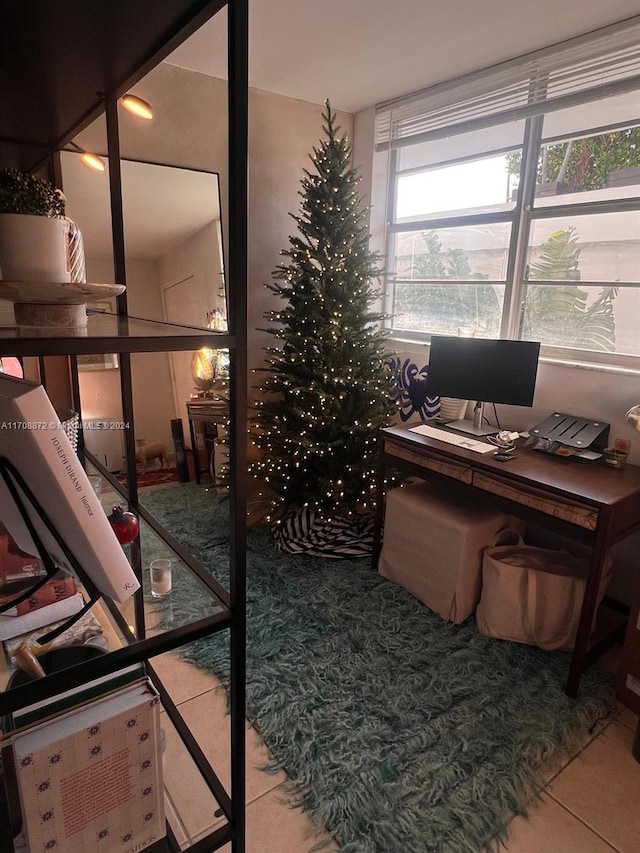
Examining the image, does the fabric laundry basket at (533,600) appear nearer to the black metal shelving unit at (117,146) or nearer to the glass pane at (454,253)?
the black metal shelving unit at (117,146)

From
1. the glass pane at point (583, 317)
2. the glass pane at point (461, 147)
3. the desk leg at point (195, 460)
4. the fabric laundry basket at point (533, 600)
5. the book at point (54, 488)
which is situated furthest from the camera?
the desk leg at point (195, 460)

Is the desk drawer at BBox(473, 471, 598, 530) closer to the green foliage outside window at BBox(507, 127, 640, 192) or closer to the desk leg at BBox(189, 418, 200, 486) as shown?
the green foliage outside window at BBox(507, 127, 640, 192)

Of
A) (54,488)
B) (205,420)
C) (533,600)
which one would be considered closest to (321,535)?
(205,420)

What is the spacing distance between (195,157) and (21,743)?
2617 millimetres

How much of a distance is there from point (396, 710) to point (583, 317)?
6.10 feet

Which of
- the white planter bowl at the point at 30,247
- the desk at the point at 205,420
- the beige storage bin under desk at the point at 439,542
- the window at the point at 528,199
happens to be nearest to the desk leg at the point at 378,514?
the beige storage bin under desk at the point at 439,542

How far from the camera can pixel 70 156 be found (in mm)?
1402

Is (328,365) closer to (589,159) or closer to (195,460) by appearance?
(195,460)

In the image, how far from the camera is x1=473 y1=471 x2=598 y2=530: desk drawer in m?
1.71

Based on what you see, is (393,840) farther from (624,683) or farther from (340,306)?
(340,306)

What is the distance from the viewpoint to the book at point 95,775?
815 mm

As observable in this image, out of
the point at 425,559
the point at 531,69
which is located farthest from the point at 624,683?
the point at 531,69

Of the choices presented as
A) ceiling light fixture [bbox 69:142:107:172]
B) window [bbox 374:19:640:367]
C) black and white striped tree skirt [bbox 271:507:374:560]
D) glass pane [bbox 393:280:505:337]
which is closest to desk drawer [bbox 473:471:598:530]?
window [bbox 374:19:640:367]

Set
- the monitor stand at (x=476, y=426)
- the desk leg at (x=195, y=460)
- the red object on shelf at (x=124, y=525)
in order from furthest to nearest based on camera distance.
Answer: the desk leg at (x=195, y=460)
the monitor stand at (x=476, y=426)
the red object on shelf at (x=124, y=525)
